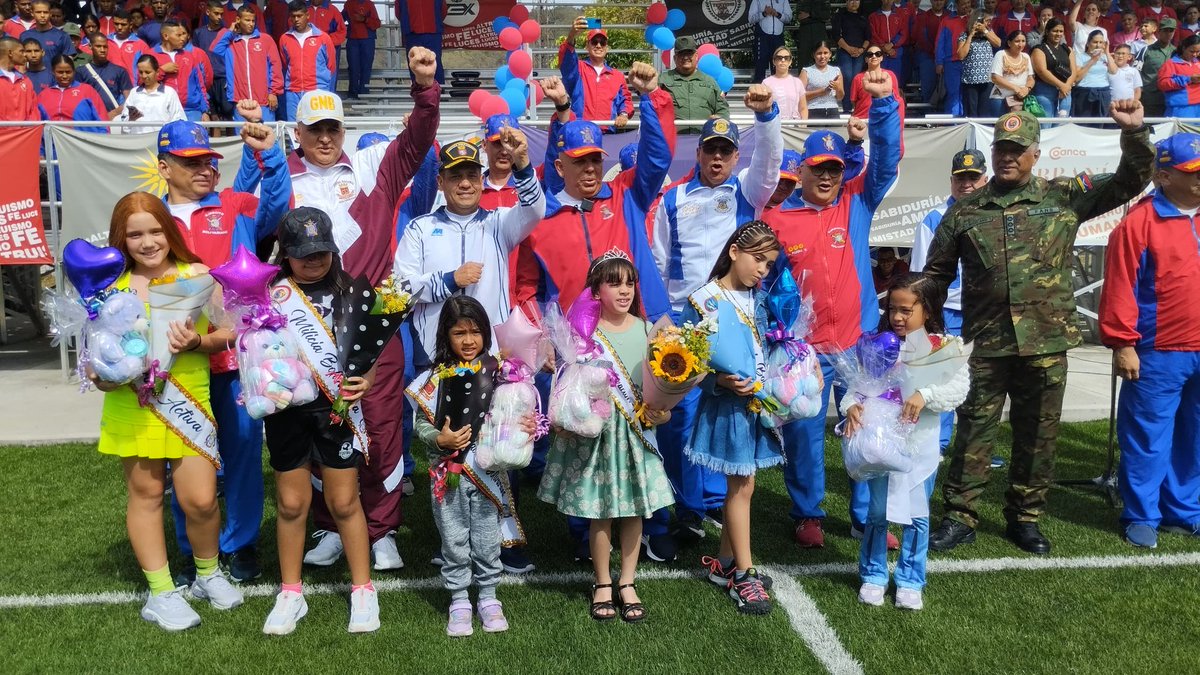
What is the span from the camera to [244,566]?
5074 mm

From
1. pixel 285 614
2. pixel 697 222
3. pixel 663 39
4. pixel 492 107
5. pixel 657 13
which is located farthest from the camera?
pixel 657 13

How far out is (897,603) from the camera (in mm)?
4664

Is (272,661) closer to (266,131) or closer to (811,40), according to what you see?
(266,131)

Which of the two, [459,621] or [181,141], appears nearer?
[459,621]

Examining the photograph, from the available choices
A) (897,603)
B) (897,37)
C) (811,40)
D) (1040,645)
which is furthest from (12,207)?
(897,37)

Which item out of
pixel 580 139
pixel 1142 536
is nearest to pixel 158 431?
pixel 580 139

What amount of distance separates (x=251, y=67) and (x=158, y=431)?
9139 mm

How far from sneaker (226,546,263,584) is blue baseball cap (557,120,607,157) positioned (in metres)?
2.63

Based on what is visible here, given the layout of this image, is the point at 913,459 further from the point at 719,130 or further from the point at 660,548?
the point at 719,130

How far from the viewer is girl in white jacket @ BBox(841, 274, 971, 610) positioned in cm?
461

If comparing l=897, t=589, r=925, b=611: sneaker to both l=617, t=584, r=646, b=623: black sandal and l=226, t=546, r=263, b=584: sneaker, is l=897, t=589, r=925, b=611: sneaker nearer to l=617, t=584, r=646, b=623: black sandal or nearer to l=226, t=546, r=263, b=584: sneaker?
l=617, t=584, r=646, b=623: black sandal

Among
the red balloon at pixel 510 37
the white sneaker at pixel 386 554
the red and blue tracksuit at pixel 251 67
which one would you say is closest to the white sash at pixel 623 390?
the white sneaker at pixel 386 554

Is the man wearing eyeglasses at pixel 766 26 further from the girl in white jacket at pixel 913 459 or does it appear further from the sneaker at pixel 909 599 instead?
the sneaker at pixel 909 599

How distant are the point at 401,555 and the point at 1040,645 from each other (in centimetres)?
319
